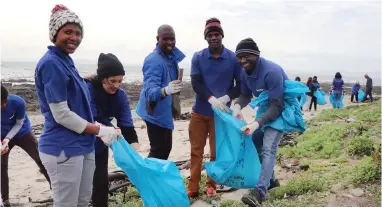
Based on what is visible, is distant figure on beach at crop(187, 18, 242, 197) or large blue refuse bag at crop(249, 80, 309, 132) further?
distant figure on beach at crop(187, 18, 242, 197)

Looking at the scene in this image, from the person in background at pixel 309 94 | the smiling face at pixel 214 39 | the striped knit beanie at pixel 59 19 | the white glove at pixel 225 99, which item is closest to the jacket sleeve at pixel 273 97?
the white glove at pixel 225 99

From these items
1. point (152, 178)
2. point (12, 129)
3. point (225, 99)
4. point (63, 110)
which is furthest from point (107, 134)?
point (12, 129)

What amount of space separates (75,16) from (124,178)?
3408 mm

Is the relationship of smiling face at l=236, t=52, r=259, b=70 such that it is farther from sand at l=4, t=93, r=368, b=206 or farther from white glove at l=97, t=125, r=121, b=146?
sand at l=4, t=93, r=368, b=206

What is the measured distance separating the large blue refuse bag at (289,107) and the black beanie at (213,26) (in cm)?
83

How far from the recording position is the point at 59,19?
8.43 feet

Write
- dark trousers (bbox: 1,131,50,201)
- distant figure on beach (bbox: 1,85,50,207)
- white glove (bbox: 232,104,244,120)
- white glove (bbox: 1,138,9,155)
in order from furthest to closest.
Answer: dark trousers (bbox: 1,131,50,201) → distant figure on beach (bbox: 1,85,50,207) → white glove (bbox: 232,104,244,120) → white glove (bbox: 1,138,9,155)

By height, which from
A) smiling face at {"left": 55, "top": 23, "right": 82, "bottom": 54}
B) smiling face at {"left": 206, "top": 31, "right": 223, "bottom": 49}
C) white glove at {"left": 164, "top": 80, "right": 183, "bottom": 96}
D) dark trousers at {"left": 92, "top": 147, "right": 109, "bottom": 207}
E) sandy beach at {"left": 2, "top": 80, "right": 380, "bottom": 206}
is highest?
smiling face at {"left": 206, "top": 31, "right": 223, "bottom": 49}

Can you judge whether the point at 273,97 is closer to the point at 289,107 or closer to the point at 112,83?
the point at 289,107

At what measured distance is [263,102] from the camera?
13.8ft

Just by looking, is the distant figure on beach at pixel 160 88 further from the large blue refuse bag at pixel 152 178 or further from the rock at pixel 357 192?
the rock at pixel 357 192

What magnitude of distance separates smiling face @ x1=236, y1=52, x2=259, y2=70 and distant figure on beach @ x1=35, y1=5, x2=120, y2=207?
1848 millimetres

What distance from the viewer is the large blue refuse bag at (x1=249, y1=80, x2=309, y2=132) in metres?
4.07

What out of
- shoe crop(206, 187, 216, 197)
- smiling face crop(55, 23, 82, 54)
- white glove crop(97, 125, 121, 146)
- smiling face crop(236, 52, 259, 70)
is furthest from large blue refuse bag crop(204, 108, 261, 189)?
smiling face crop(55, 23, 82, 54)
